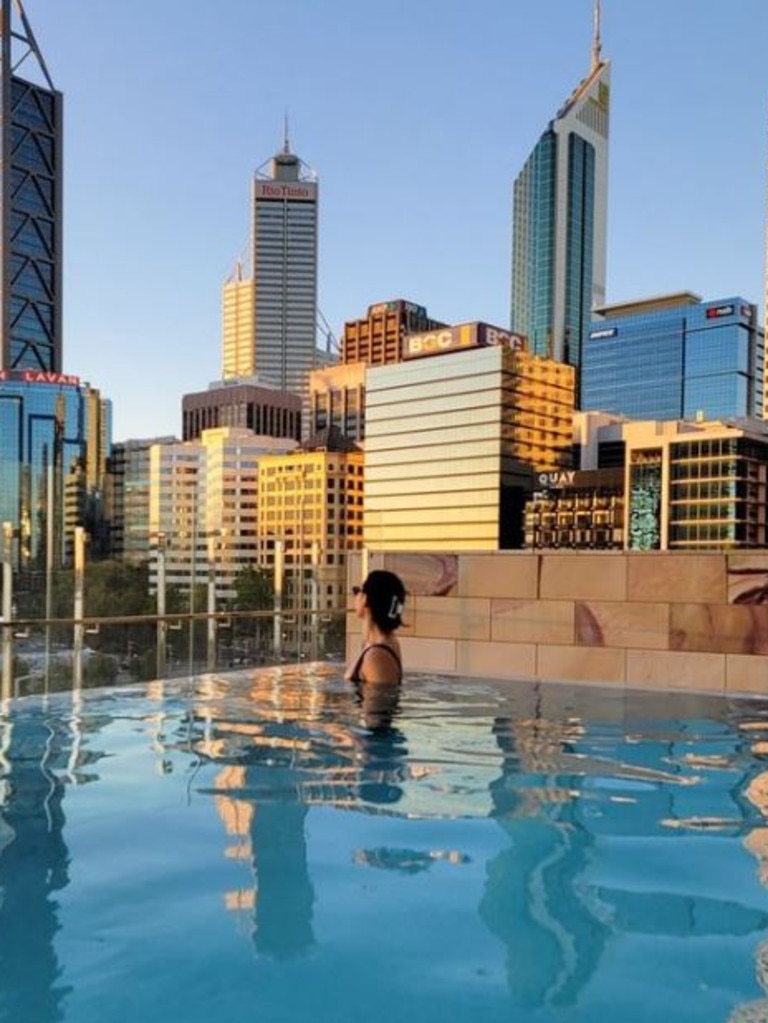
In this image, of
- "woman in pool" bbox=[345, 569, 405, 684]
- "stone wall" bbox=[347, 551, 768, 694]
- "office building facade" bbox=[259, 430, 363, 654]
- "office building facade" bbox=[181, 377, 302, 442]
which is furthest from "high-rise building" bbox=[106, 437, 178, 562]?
"office building facade" bbox=[181, 377, 302, 442]

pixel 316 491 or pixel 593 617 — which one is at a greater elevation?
pixel 316 491

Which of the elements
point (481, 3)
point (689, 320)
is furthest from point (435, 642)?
point (689, 320)

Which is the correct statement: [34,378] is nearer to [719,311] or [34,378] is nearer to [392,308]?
[392,308]

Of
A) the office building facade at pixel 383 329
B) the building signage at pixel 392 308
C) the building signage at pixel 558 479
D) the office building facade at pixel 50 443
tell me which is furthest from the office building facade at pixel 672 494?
the building signage at pixel 392 308

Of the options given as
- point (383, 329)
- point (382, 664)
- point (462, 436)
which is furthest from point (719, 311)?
point (382, 664)

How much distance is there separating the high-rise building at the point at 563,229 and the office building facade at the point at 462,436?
5150 cm

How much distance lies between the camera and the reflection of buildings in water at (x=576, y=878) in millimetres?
2770

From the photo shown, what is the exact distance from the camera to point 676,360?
6156 inches

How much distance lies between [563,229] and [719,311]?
5024 cm

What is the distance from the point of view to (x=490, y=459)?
5032 inches

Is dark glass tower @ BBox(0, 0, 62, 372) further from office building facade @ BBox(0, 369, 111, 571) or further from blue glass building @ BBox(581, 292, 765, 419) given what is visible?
blue glass building @ BBox(581, 292, 765, 419)

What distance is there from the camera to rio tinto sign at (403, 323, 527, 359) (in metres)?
139

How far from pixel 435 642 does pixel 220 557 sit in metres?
4.46

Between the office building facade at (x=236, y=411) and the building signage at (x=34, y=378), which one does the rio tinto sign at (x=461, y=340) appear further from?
the building signage at (x=34, y=378)
